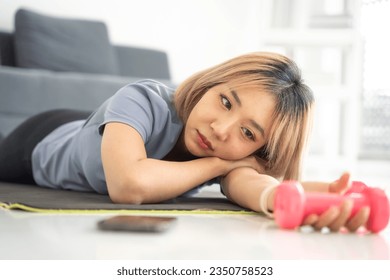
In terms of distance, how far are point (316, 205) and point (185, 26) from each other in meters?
3.42

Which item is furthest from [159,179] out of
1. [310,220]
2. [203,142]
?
[310,220]

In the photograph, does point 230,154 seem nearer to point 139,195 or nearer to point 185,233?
point 139,195

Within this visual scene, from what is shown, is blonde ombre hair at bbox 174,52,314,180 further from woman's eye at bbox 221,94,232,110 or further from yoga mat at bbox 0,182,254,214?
yoga mat at bbox 0,182,254,214

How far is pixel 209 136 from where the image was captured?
1.47 meters

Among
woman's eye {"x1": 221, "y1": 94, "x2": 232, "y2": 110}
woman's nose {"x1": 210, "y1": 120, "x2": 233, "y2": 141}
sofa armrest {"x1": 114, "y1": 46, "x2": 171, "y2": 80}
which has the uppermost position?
woman's eye {"x1": 221, "y1": 94, "x2": 232, "y2": 110}

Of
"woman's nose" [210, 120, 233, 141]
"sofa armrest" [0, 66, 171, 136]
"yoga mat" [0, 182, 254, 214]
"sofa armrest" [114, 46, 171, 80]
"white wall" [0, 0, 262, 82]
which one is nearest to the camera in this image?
"yoga mat" [0, 182, 254, 214]

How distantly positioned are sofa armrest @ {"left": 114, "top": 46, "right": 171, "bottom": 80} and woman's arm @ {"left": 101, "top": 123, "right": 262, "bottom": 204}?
7.75 ft

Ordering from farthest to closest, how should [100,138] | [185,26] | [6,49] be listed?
1. [185,26]
2. [6,49]
3. [100,138]

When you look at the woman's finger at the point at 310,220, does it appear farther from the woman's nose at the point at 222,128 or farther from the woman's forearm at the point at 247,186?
the woman's nose at the point at 222,128

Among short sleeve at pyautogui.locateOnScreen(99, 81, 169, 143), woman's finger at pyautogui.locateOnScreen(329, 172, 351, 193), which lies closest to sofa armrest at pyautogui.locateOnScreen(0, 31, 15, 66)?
short sleeve at pyautogui.locateOnScreen(99, 81, 169, 143)

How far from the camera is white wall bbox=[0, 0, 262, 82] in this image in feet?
13.5

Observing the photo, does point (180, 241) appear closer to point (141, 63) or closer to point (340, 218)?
point (340, 218)

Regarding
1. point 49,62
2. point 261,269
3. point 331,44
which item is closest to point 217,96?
point 261,269

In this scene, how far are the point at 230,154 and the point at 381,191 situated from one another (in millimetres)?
434
